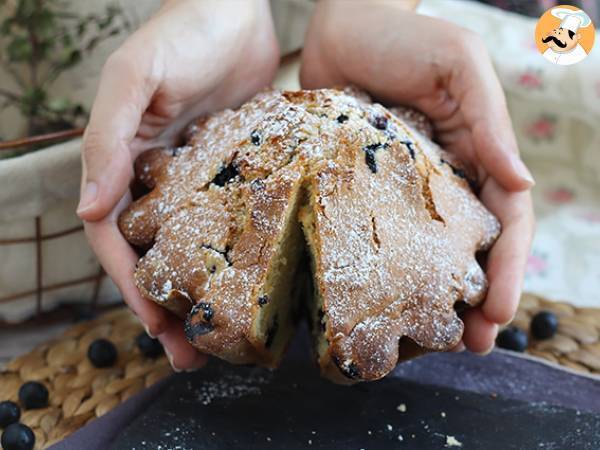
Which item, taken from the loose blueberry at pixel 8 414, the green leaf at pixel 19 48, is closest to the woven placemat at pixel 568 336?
the loose blueberry at pixel 8 414

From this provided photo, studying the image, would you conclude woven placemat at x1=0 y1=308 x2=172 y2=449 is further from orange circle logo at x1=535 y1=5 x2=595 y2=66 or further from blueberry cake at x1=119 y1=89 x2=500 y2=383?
orange circle logo at x1=535 y1=5 x2=595 y2=66

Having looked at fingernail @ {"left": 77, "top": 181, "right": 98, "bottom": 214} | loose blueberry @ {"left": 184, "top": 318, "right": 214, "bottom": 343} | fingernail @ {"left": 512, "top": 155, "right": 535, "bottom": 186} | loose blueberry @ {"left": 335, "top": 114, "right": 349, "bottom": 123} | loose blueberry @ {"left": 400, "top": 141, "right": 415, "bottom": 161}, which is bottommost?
loose blueberry @ {"left": 184, "top": 318, "right": 214, "bottom": 343}

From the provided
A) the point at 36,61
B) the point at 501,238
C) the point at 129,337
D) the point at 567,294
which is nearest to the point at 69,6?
the point at 36,61

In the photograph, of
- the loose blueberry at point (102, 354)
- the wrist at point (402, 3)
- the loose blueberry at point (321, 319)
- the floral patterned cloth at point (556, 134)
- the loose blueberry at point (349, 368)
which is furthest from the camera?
the floral patterned cloth at point (556, 134)

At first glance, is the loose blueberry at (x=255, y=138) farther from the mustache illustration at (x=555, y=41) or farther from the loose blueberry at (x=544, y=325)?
the loose blueberry at (x=544, y=325)

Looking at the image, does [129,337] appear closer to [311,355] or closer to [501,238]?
[311,355]

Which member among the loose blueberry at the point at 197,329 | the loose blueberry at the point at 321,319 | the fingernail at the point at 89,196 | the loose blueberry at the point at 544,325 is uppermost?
the fingernail at the point at 89,196

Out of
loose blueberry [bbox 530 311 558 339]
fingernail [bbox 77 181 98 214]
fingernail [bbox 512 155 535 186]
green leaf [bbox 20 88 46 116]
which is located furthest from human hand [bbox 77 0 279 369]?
loose blueberry [bbox 530 311 558 339]
